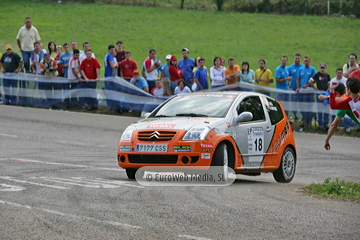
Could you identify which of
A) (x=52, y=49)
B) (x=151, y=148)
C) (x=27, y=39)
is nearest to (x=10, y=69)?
(x=27, y=39)

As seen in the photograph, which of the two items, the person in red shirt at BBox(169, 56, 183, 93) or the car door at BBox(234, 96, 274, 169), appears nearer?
the car door at BBox(234, 96, 274, 169)

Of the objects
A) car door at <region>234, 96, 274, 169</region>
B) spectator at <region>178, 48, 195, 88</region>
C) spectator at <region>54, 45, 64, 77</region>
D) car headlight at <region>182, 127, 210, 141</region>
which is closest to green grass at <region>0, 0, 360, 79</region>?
spectator at <region>54, 45, 64, 77</region>

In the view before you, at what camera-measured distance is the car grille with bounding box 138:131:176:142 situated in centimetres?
1011

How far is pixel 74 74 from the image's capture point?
73.2 ft

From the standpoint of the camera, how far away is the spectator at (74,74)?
72.8 feet

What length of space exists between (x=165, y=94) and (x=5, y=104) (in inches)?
246

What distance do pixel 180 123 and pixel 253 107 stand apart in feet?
6.08

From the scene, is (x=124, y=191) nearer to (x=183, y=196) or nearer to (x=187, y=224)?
(x=183, y=196)

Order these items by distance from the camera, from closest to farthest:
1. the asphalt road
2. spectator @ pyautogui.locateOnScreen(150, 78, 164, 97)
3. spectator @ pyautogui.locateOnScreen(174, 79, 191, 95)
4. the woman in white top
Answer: the asphalt road < spectator @ pyautogui.locateOnScreen(174, 79, 191, 95) < the woman in white top < spectator @ pyautogui.locateOnScreen(150, 78, 164, 97)

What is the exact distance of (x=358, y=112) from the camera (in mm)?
9711

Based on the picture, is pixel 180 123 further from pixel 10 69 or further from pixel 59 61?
pixel 10 69

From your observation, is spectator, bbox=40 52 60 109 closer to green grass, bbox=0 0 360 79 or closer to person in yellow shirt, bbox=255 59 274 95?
person in yellow shirt, bbox=255 59 274 95

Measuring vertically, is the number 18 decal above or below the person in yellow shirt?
below

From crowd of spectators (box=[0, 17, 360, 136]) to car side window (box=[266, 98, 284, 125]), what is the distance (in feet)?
21.3
